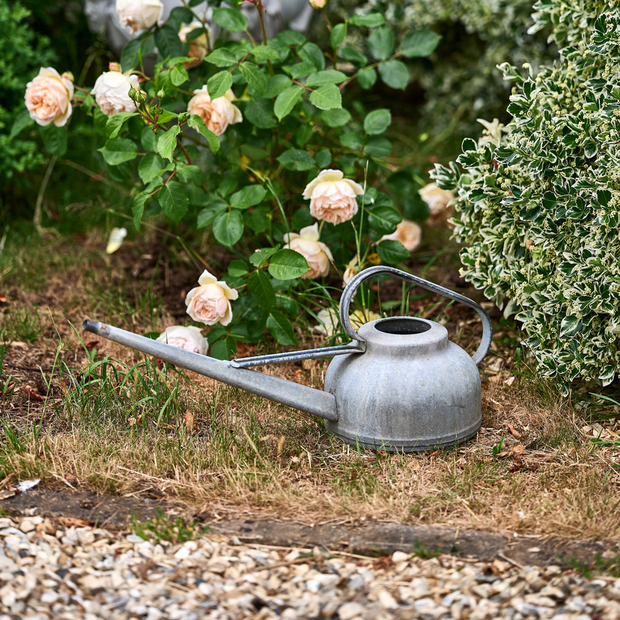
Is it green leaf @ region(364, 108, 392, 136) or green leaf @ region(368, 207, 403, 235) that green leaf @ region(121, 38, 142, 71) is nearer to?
green leaf @ region(364, 108, 392, 136)

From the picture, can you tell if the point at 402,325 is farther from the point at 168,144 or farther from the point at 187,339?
the point at 168,144

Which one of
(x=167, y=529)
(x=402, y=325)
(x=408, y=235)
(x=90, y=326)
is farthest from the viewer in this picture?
(x=408, y=235)

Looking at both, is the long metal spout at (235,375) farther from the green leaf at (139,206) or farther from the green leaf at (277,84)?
the green leaf at (277,84)

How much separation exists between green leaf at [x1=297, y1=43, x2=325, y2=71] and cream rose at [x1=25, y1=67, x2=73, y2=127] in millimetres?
776

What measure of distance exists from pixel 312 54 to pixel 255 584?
68.8 inches

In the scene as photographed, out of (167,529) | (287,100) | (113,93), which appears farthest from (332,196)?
(167,529)

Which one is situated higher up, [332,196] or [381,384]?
[332,196]

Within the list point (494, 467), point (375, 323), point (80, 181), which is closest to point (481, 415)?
point (494, 467)

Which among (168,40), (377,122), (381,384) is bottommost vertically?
(381,384)

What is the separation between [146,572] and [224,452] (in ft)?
1.56

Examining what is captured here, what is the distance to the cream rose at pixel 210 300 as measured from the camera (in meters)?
2.47

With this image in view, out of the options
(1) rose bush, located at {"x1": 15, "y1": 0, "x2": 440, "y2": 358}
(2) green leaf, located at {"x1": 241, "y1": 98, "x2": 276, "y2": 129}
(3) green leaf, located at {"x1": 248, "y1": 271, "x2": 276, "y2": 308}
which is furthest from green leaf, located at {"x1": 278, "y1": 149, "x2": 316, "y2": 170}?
(3) green leaf, located at {"x1": 248, "y1": 271, "x2": 276, "y2": 308}

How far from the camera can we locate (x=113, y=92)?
2.53 metres

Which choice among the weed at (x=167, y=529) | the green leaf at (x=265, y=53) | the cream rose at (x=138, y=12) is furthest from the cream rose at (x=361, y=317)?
the cream rose at (x=138, y=12)
